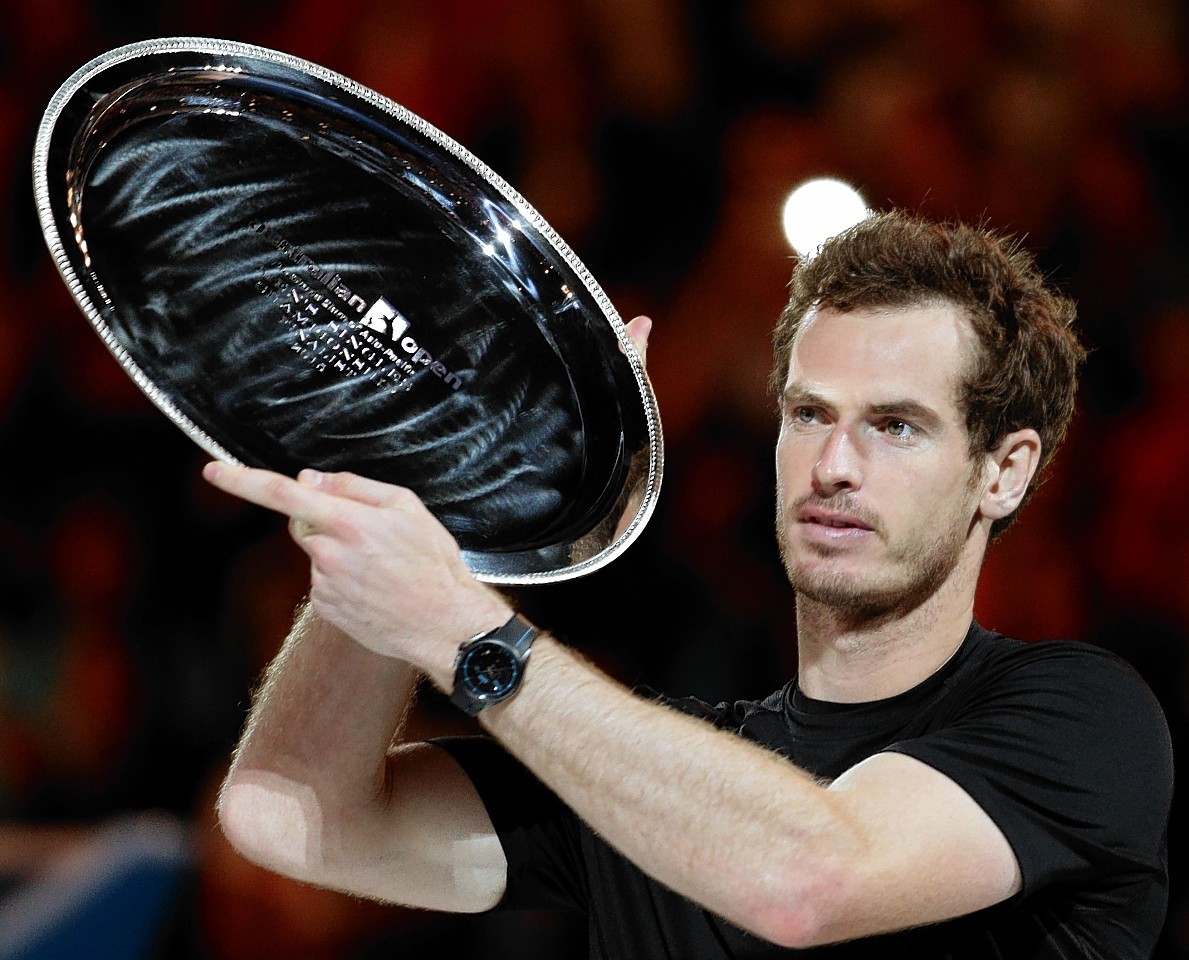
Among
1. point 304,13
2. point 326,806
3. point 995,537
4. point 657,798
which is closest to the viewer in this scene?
point 657,798

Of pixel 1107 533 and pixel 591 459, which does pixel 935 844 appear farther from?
pixel 1107 533

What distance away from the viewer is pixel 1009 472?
1686mm

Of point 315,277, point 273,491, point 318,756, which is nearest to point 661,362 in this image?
point 318,756

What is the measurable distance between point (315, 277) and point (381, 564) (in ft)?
0.88

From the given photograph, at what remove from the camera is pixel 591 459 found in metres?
1.37

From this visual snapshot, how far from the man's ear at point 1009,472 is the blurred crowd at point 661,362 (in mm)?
1072

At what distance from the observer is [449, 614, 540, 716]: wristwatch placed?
121 centimetres

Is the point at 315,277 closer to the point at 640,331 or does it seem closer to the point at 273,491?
the point at 273,491

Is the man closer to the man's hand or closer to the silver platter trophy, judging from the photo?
the man's hand

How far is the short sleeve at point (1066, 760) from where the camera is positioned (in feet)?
4.16

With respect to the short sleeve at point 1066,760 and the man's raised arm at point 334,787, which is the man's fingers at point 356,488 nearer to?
the man's raised arm at point 334,787

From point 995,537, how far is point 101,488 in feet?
5.94

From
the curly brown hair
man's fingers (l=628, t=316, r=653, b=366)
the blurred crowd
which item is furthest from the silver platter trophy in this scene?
the blurred crowd

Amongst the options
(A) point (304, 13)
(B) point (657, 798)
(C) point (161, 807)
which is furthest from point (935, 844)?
(A) point (304, 13)
